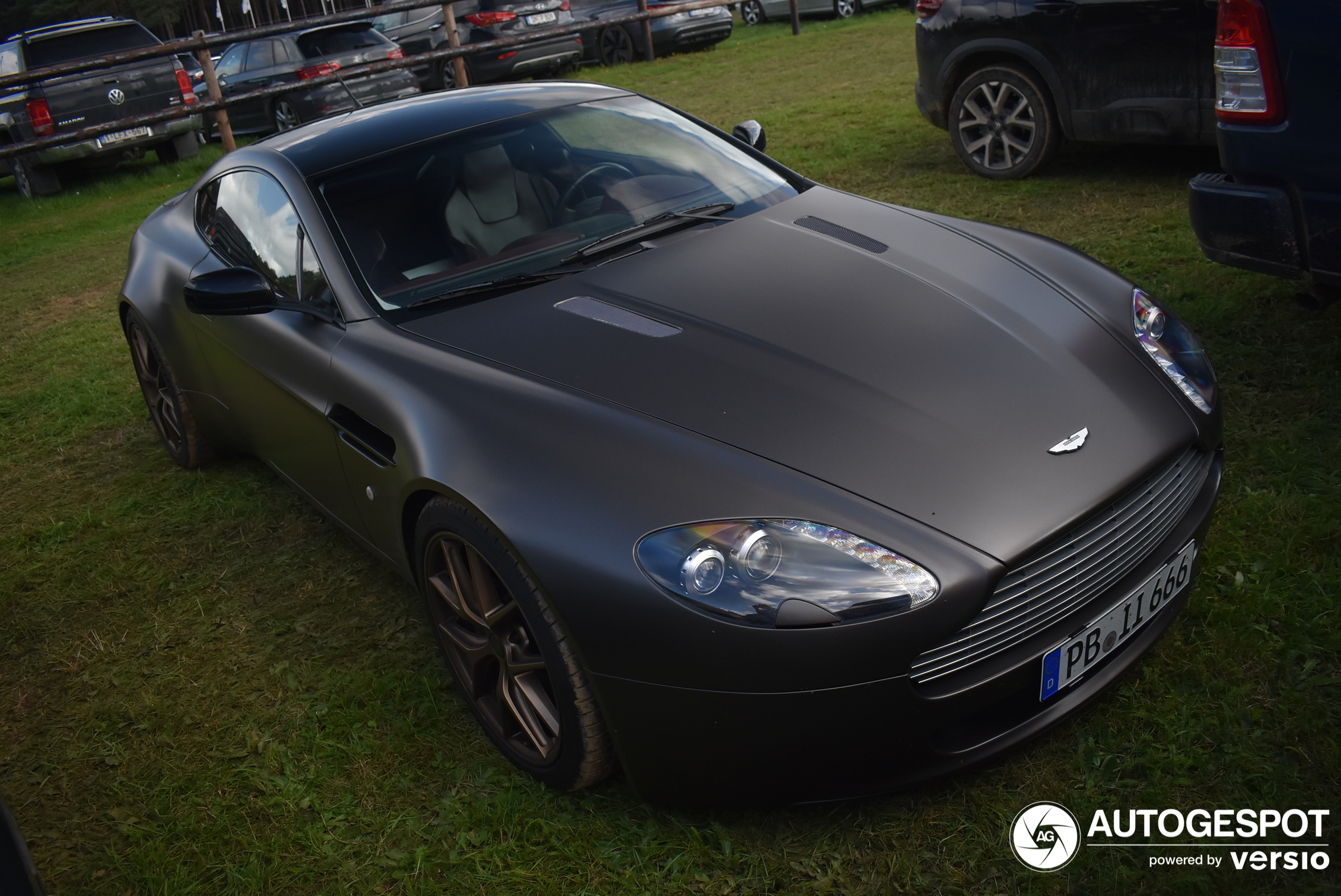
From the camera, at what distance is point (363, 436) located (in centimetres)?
274

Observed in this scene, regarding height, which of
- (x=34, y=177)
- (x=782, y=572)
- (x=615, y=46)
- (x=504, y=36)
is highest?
(x=504, y=36)

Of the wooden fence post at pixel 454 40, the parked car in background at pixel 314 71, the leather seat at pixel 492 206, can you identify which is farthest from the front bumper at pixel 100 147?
the leather seat at pixel 492 206

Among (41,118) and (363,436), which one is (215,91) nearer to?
(41,118)

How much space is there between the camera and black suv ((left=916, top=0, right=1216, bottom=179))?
17.3 feet

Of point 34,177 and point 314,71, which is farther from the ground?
point 314,71

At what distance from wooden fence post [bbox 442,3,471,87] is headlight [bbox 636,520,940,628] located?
12.1m

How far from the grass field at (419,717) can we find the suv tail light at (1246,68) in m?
0.90

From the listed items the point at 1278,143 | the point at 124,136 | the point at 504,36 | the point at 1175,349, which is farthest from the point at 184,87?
the point at 1175,349

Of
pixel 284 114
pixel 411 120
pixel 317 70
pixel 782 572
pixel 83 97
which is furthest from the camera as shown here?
pixel 284 114

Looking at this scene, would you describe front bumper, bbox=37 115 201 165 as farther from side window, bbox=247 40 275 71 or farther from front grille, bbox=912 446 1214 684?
front grille, bbox=912 446 1214 684

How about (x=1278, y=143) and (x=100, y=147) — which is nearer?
(x=1278, y=143)
